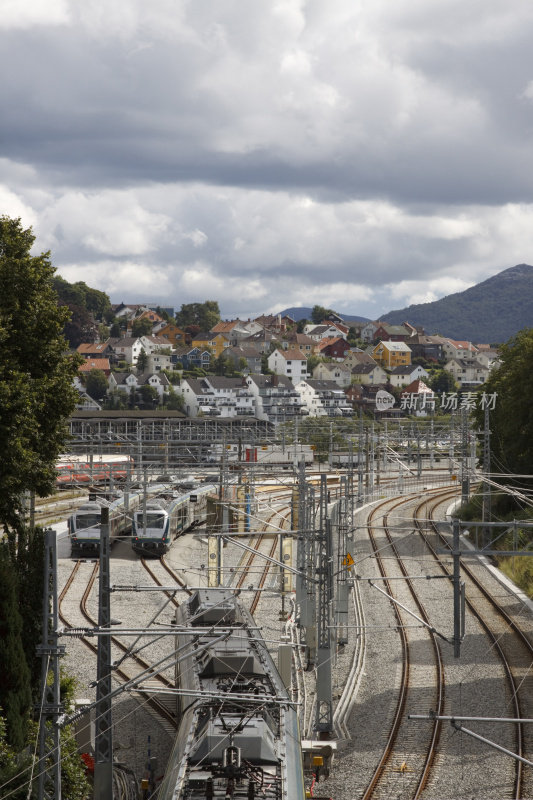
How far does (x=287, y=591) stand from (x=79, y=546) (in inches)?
420

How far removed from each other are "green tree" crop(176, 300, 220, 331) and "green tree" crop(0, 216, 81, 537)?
149 metres

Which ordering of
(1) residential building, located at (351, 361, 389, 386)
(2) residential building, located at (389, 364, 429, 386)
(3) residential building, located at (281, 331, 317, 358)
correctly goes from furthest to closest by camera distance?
(3) residential building, located at (281, 331, 317, 358)
(1) residential building, located at (351, 361, 389, 386)
(2) residential building, located at (389, 364, 429, 386)

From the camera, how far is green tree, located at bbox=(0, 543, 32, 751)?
13.4 m

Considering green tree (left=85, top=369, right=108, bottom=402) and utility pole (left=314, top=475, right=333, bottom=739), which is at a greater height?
green tree (left=85, top=369, right=108, bottom=402)

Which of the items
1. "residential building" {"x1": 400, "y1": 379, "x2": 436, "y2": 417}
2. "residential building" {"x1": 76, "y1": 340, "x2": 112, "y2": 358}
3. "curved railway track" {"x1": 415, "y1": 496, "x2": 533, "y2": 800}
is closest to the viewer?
"curved railway track" {"x1": 415, "y1": 496, "x2": 533, "y2": 800}

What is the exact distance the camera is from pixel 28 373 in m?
18.7

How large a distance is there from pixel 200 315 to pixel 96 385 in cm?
5606

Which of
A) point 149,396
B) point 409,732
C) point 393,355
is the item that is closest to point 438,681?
point 409,732

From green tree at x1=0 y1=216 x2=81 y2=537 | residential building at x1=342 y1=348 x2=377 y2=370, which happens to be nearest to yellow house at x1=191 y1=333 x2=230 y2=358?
residential building at x1=342 y1=348 x2=377 y2=370

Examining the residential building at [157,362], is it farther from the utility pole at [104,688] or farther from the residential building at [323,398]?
the utility pole at [104,688]

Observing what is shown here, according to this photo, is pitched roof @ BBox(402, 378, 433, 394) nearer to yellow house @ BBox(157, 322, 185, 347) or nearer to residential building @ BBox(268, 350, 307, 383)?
residential building @ BBox(268, 350, 307, 383)

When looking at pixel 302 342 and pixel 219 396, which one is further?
pixel 302 342

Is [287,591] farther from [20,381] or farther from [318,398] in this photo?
[318,398]

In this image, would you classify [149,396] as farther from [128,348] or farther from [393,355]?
[393,355]
